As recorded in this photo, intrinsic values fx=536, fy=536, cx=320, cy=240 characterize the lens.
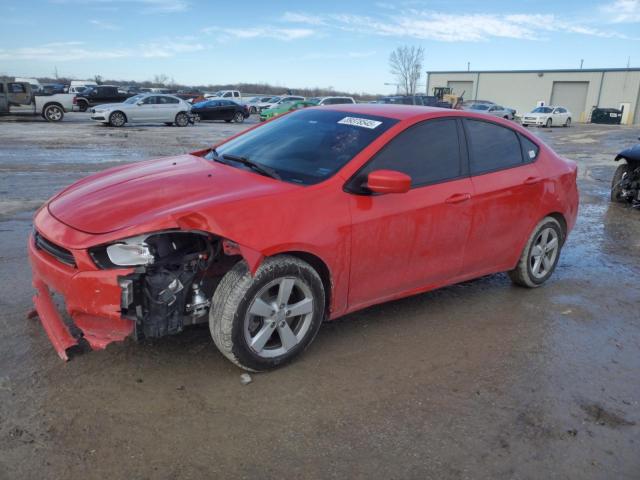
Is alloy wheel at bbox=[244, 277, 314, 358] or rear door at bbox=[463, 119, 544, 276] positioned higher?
rear door at bbox=[463, 119, 544, 276]

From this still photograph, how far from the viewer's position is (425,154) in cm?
397

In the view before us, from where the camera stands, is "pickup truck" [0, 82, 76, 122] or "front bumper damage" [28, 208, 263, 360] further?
"pickup truck" [0, 82, 76, 122]

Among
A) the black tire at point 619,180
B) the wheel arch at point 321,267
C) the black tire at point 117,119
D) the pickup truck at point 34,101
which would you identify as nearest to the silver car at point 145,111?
the black tire at point 117,119

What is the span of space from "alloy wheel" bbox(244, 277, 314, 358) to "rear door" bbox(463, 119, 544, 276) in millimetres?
1553

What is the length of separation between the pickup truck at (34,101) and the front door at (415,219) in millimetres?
25165

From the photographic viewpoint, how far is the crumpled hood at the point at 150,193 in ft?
9.93

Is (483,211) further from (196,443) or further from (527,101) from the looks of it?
(527,101)

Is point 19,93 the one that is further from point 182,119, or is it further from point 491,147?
point 491,147

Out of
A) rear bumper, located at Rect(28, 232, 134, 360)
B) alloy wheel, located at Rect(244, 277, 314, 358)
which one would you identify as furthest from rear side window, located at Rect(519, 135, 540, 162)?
rear bumper, located at Rect(28, 232, 134, 360)

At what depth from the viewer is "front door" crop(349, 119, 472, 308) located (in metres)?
3.54

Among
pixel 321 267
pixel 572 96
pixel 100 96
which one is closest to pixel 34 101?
pixel 100 96

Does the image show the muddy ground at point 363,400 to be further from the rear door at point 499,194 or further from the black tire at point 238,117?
the black tire at point 238,117

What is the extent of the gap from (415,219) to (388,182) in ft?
1.72

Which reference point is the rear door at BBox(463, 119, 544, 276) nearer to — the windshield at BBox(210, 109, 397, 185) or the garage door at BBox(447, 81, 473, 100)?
the windshield at BBox(210, 109, 397, 185)
